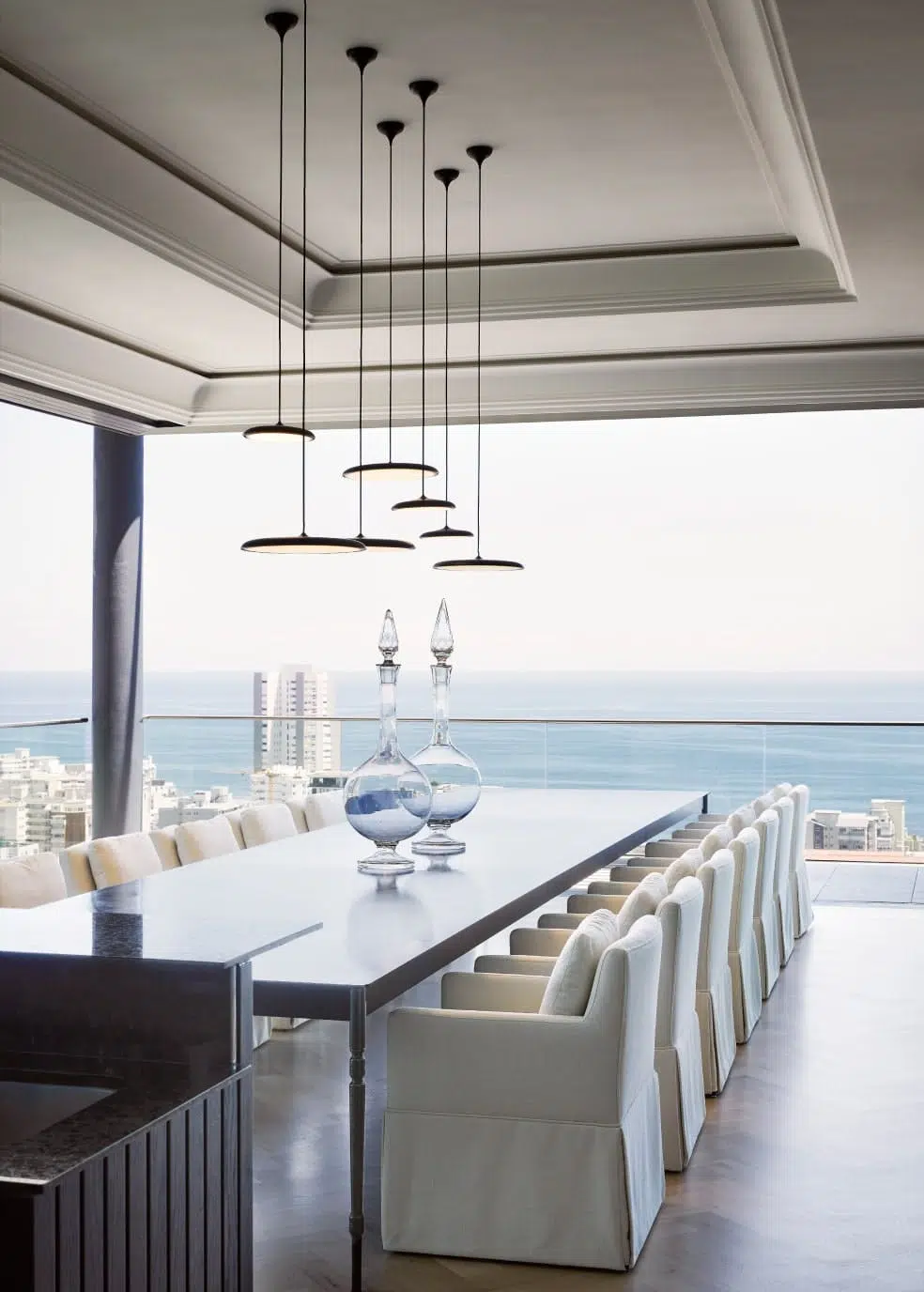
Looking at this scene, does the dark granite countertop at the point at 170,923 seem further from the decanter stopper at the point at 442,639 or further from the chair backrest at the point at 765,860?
the chair backrest at the point at 765,860

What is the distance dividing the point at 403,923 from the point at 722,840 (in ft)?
5.92

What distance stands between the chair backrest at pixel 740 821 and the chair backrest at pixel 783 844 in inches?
3.9

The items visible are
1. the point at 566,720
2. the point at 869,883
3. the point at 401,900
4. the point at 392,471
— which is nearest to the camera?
the point at 401,900

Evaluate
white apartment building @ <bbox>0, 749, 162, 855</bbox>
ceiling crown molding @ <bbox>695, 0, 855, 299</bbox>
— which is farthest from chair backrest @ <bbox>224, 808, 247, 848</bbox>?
ceiling crown molding @ <bbox>695, 0, 855, 299</bbox>

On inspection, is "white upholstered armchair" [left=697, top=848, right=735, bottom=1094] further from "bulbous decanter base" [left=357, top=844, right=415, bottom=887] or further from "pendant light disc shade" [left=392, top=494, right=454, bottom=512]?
"pendant light disc shade" [left=392, top=494, right=454, bottom=512]

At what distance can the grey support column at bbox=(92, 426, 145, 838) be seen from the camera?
8.62 metres

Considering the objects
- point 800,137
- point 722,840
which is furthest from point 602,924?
point 800,137

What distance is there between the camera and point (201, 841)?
5566 mm

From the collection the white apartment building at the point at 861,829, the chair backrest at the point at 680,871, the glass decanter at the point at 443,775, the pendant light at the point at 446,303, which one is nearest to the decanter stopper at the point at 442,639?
the glass decanter at the point at 443,775

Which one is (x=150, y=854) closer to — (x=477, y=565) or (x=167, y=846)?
(x=167, y=846)

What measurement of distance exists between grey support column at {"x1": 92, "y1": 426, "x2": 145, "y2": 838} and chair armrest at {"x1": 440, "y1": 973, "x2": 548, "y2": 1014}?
510cm

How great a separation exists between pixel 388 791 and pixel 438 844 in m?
0.63

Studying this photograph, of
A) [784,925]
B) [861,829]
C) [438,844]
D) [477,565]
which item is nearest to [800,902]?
[784,925]

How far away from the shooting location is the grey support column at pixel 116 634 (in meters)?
8.62
